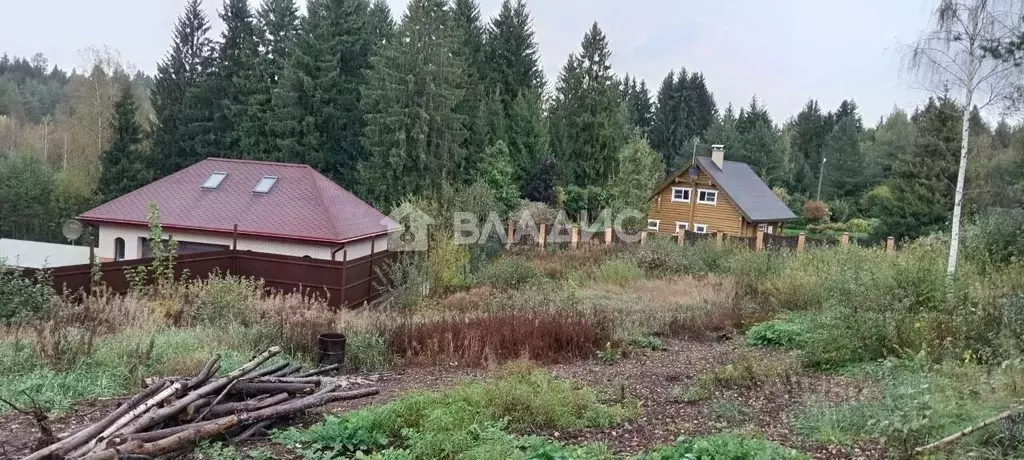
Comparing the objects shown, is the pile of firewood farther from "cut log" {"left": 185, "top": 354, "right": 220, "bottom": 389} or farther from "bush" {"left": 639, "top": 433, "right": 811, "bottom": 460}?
"bush" {"left": 639, "top": 433, "right": 811, "bottom": 460}

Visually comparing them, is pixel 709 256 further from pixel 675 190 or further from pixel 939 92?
pixel 675 190

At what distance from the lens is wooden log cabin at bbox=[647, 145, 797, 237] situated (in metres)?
28.5

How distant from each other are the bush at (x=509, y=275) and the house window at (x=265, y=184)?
606cm

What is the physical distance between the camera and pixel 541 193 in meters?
31.4

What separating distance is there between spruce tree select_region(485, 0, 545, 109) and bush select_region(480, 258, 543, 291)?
76.8 ft

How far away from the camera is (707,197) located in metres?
29.4

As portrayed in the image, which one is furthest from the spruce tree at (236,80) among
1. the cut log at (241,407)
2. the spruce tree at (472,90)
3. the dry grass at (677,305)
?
the cut log at (241,407)

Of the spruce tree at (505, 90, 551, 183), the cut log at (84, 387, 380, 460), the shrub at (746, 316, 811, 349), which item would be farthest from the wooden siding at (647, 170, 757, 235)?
the cut log at (84, 387, 380, 460)

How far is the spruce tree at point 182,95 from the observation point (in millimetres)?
30250

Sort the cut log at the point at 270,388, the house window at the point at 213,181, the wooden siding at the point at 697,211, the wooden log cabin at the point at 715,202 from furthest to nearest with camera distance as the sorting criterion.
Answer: the wooden siding at the point at 697,211 < the wooden log cabin at the point at 715,202 < the house window at the point at 213,181 < the cut log at the point at 270,388

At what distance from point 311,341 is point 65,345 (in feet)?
7.62

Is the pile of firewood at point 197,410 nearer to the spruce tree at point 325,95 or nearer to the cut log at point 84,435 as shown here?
the cut log at point 84,435

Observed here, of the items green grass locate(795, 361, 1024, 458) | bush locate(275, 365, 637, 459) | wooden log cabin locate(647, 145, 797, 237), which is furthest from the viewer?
wooden log cabin locate(647, 145, 797, 237)

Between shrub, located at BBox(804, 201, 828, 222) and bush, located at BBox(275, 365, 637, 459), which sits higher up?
shrub, located at BBox(804, 201, 828, 222)
